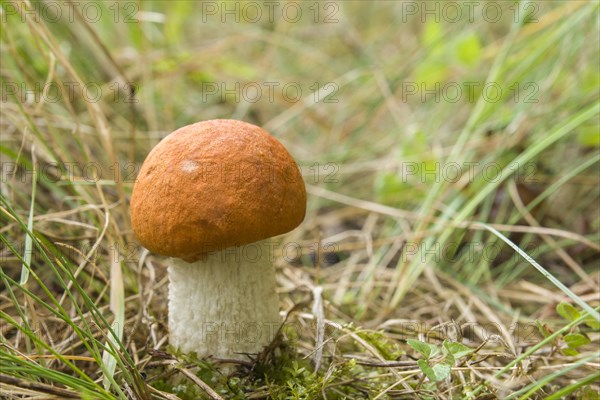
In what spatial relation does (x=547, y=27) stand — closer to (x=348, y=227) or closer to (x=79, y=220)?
(x=348, y=227)

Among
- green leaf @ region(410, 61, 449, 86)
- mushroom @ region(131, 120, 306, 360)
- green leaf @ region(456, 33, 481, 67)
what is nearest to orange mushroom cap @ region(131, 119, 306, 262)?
mushroom @ region(131, 120, 306, 360)

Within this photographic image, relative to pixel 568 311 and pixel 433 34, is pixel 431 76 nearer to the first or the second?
pixel 433 34

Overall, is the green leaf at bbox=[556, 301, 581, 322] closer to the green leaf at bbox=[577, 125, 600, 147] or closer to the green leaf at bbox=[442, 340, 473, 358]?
the green leaf at bbox=[442, 340, 473, 358]

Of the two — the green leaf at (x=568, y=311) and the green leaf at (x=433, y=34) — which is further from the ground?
the green leaf at (x=433, y=34)

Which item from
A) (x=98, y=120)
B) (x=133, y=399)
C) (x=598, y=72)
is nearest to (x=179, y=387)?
(x=133, y=399)

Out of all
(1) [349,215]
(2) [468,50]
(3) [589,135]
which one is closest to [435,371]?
(3) [589,135]

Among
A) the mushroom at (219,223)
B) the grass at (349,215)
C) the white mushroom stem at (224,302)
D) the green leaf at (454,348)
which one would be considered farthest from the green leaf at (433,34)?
the green leaf at (454,348)

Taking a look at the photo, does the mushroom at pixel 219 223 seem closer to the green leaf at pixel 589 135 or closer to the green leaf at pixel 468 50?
the green leaf at pixel 589 135
